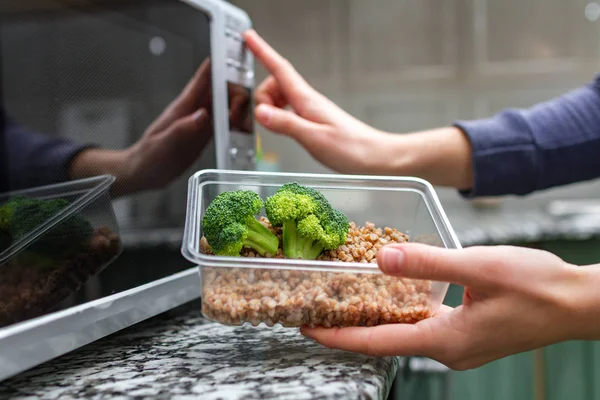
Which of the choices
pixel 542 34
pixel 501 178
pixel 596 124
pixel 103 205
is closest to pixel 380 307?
pixel 103 205

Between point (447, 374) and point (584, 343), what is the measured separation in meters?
0.44

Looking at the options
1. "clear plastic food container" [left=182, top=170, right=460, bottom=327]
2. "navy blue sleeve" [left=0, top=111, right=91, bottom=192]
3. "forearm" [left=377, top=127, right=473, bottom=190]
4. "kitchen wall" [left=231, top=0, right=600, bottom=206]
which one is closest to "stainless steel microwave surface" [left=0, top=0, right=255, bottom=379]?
"navy blue sleeve" [left=0, top=111, right=91, bottom=192]

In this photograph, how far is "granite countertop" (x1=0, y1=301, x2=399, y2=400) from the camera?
467 millimetres

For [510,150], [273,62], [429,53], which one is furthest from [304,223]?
[429,53]

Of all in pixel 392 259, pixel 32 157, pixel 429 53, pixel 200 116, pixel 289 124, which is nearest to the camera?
pixel 392 259

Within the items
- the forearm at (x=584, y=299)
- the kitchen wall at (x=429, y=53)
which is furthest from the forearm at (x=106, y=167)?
the kitchen wall at (x=429, y=53)

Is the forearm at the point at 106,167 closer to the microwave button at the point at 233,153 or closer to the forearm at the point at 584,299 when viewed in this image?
the microwave button at the point at 233,153

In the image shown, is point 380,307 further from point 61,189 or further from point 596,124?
point 596,124

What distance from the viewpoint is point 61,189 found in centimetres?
57

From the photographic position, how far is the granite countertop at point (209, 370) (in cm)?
47

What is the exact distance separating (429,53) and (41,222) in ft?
8.37

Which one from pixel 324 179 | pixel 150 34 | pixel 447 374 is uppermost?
pixel 150 34

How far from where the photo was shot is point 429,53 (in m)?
2.83

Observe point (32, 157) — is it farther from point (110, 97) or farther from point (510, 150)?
point (510, 150)
